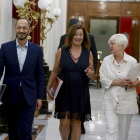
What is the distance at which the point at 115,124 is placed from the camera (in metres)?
3.19

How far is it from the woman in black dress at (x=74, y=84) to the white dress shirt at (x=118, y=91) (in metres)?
0.22

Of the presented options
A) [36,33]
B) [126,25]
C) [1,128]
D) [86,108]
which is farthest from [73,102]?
[126,25]

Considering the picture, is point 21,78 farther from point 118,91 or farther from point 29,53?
point 118,91

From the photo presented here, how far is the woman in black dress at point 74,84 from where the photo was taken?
321 cm

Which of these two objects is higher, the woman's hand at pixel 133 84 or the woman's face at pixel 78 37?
the woman's face at pixel 78 37

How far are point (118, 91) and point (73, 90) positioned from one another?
551mm

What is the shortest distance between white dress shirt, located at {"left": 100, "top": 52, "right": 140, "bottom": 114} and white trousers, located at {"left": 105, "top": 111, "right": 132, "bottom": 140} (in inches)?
2.9

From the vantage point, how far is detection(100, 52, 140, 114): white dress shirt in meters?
3.25

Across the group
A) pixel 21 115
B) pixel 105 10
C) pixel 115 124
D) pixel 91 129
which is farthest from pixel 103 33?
pixel 21 115

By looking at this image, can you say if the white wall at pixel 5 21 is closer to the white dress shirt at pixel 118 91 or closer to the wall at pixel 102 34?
the white dress shirt at pixel 118 91

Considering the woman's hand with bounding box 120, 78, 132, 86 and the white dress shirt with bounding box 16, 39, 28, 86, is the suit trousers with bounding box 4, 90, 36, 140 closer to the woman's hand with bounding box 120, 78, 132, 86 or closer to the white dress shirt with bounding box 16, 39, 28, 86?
the white dress shirt with bounding box 16, 39, 28, 86

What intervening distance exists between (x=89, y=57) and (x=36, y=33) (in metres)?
3.82

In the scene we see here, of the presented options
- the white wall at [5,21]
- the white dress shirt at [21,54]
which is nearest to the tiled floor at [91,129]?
Answer: the white wall at [5,21]

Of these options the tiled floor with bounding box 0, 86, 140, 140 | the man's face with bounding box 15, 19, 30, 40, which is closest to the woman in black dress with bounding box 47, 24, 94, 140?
the man's face with bounding box 15, 19, 30, 40
